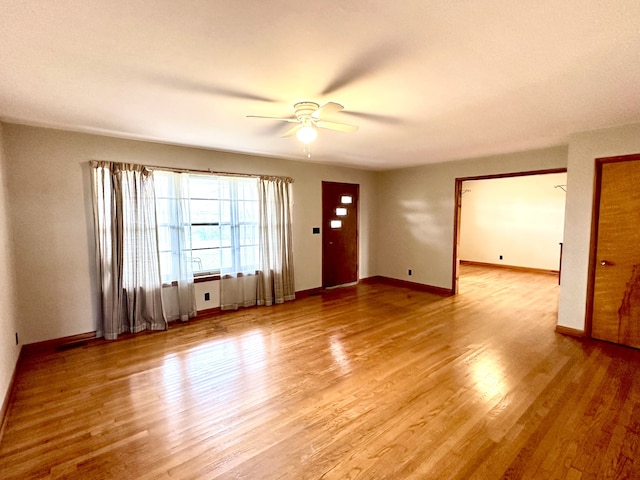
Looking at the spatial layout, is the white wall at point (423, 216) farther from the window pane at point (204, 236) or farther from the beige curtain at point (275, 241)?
the window pane at point (204, 236)

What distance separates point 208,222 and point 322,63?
10.6 feet

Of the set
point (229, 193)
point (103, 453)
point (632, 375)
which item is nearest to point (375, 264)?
point (229, 193)

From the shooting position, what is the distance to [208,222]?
4602mm

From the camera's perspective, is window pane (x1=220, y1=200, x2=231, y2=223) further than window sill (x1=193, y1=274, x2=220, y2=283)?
Yes

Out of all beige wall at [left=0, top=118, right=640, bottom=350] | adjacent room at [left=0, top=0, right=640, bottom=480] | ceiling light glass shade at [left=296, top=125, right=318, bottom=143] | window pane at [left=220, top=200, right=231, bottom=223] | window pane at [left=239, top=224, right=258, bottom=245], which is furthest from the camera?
window pane at [left=239, top=224, right=258, bottom=245]

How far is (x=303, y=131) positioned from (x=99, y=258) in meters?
2.90

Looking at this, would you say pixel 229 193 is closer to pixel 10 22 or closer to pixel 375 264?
pixel 10 22

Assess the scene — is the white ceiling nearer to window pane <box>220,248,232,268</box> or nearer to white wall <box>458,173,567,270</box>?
window pane <box>220,248,232,268</box>

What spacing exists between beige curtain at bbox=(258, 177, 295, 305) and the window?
0.44 feet

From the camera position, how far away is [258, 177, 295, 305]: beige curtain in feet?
16.6

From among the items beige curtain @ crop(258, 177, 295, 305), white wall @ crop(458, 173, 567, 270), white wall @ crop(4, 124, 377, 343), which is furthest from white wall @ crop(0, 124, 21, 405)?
white wall @ crop(458, 173, 567, 270)

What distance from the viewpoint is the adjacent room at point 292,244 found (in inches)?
69.4

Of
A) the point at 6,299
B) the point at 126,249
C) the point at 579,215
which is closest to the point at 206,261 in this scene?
the point at 126,249

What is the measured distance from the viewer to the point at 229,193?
4.73m
